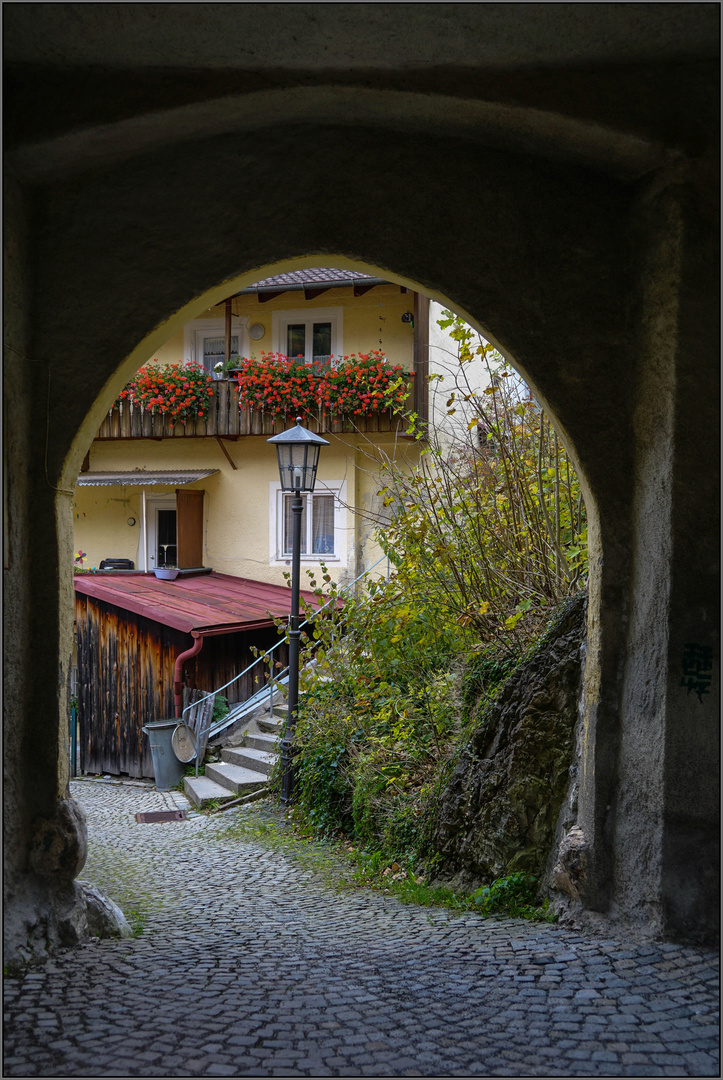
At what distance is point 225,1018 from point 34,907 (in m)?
0.99

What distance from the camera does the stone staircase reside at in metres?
8.92

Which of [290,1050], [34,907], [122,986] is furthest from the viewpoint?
[34,907]

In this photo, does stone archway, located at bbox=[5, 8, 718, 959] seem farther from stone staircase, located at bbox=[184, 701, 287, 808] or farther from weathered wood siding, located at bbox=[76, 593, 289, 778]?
weathered wood siding, located at bbox=[76, 593, 289, 778]

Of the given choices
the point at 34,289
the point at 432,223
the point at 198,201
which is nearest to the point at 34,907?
the point at 34,289

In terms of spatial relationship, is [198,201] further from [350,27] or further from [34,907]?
[34,907]

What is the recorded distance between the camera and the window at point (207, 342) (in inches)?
580

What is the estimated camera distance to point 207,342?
588 inches

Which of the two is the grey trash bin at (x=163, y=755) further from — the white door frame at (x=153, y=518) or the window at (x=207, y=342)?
the window at (x=207, y=342)

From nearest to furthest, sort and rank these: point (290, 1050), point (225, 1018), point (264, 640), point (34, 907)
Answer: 1. point (290, 1050)
2. point (225, 1018)
3. point (34, 907)
4. point (264, 640)

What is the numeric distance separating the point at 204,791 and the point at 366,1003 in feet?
21.5

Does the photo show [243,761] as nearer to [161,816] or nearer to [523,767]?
[161,816]

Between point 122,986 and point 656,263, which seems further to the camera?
point 656,263

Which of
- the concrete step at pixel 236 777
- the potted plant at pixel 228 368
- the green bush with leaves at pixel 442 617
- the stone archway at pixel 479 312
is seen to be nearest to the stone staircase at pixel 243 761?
the concrete step at pixel 236 777

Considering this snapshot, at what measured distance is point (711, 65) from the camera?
3.12 meters
